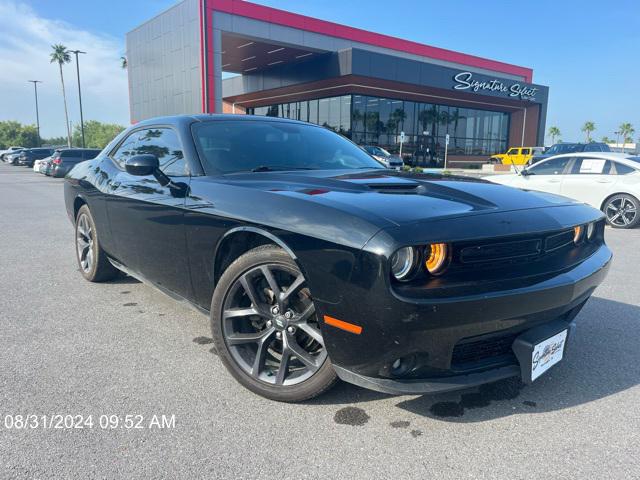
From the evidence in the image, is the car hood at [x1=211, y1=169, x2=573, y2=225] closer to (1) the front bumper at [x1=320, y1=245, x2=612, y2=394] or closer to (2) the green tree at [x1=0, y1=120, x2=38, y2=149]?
(1) the front bumper at [x1=320, y1=245, x2=612, y2=394]

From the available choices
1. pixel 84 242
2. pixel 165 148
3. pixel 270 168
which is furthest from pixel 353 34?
pixel 270 168

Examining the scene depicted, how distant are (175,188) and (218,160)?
0.32 m

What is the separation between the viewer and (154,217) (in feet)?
10.1

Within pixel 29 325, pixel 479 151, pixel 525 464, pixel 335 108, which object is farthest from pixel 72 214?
pixel 479 151

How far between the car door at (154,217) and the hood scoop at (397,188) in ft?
3.81

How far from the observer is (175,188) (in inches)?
115

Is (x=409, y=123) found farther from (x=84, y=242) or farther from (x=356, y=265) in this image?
(x=356, y=265)

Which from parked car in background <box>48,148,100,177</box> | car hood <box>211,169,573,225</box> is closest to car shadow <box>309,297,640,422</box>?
car hood <box>211,169,573,225</box>

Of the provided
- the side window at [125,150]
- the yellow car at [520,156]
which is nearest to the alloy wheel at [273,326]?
the side window at [125,150]

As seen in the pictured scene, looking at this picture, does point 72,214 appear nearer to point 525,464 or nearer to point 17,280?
point 17,280

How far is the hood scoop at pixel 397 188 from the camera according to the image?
2372 mm

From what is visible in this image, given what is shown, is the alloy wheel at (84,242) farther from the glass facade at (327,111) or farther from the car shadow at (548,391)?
the glass facade at (327,111)
